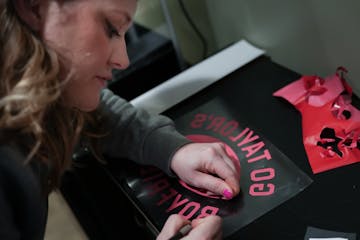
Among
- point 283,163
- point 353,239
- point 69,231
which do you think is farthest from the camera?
point 69,231

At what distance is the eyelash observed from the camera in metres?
0.48

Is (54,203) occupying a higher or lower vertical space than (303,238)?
lower

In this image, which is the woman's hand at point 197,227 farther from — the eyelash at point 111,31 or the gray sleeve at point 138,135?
the eyelash at point 111,31

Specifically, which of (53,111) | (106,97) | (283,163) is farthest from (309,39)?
(53,111)

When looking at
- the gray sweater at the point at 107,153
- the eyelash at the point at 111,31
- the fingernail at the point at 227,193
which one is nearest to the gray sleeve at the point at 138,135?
the gray sweater at the point at 107,153

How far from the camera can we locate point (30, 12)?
45 cm

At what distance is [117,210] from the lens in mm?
778

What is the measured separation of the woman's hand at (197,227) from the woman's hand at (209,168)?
0.20ft

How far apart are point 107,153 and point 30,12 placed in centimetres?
33

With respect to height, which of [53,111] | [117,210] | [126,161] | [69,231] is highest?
[53,111]

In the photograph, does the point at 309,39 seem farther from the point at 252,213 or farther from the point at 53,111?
the point at 53,111

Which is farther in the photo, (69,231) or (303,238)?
(69,231)

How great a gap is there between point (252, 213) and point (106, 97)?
1.16 ft

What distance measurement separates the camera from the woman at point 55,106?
446 mm
